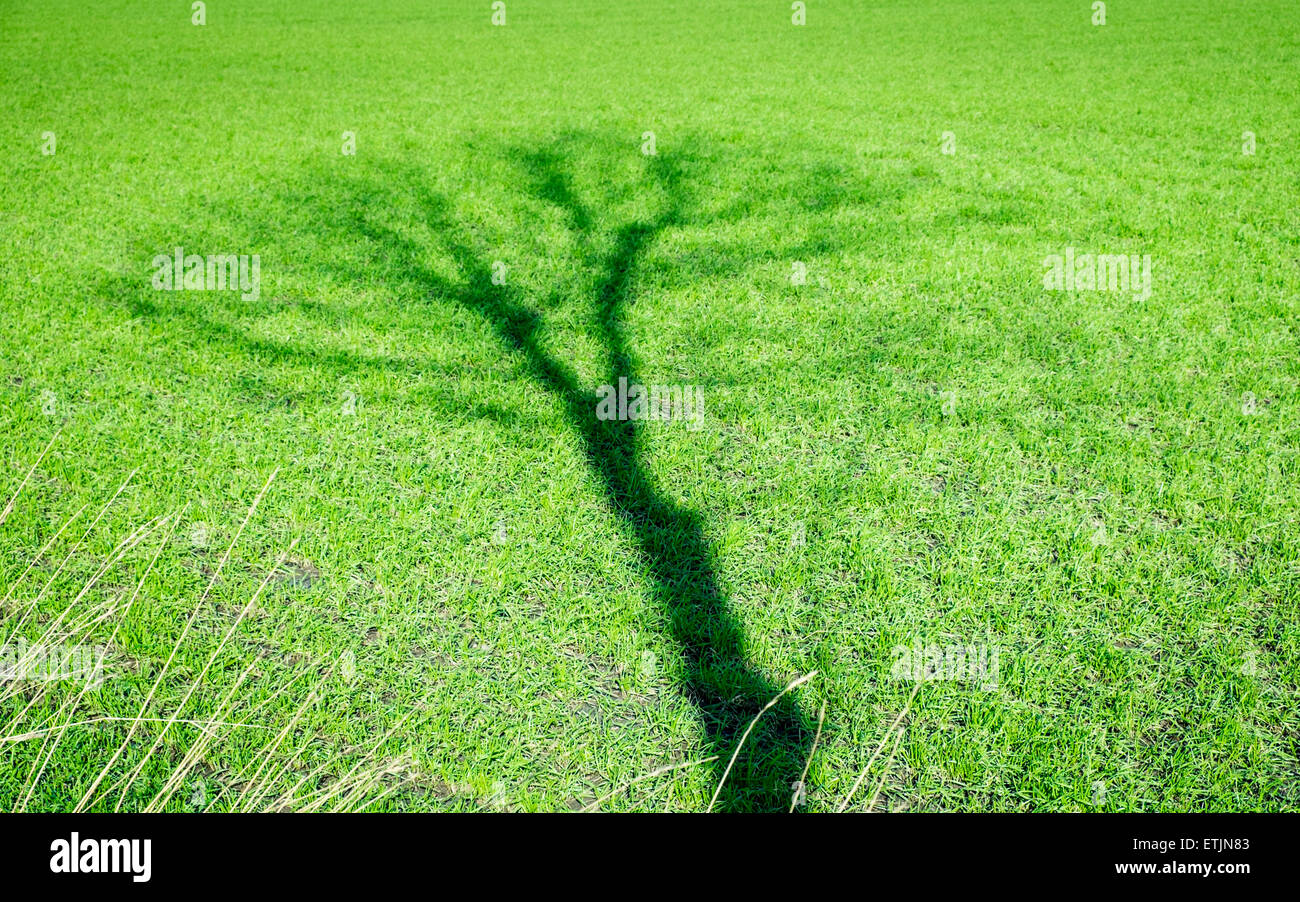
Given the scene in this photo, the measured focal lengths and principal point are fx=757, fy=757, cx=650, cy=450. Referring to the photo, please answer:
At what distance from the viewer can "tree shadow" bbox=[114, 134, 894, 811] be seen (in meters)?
2.01

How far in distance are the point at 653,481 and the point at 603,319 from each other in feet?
4.77

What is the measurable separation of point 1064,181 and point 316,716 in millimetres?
6449

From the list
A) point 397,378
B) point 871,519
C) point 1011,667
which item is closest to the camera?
point 1011,667

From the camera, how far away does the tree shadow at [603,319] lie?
2.01m

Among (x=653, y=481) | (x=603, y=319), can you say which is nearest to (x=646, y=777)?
(x=653, y=481)

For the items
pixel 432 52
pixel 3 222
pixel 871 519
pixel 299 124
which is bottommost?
pixel 871 519

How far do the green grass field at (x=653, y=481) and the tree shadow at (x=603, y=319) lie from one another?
0.07 ft

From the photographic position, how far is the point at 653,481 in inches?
113

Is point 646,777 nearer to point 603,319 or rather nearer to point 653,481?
point 653,481

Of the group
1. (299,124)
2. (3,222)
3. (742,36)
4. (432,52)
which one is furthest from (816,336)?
(742,36)

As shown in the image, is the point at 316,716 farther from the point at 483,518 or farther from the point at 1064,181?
the point at 1064,181

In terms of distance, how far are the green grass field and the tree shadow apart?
0.07 feet

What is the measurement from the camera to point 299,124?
7953 mm

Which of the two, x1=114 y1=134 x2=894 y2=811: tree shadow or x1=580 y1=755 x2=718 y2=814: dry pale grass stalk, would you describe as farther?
x1=114 y1=134 x2=894 y2=811: tree shadow
